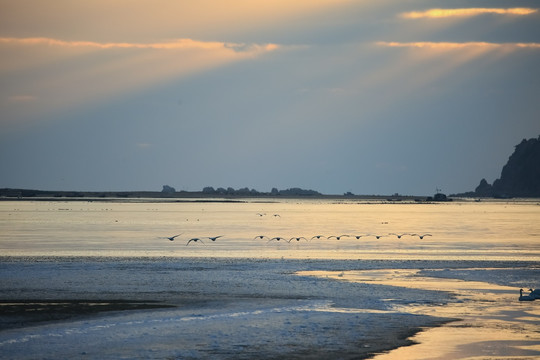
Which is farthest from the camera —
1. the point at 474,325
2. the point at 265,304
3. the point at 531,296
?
the point at 531,296

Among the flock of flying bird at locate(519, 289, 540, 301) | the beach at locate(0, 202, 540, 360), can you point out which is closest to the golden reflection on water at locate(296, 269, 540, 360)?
the beach at locate(0, 202, 540, 360)

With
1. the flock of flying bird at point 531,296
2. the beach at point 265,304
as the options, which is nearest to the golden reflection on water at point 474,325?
the beach at point 265,304

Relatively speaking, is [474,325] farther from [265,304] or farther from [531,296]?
[265,304]

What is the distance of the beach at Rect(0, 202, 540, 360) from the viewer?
20844 mm

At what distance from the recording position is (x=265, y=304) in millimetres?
28484

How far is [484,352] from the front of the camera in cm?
2030

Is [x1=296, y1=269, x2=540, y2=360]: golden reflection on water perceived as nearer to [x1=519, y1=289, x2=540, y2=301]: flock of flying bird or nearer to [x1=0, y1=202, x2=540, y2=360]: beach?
[x1=0, y1=202, x2=540, y2=360]: beach

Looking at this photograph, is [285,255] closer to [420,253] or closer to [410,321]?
[420,253]

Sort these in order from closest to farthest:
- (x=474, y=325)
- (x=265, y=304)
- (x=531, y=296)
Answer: (x=474, y=325) < (x=265, y=304) < (x=531, y=296)

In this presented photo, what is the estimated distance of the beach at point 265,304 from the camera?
20.8 meters

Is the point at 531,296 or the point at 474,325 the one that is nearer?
the point at 474,325

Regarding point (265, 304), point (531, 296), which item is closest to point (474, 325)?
point (531, 296)

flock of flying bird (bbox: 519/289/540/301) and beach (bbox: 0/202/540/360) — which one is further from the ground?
flock of flying bird (bbox: 519/289/540/301)

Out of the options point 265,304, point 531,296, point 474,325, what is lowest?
point 265,304
